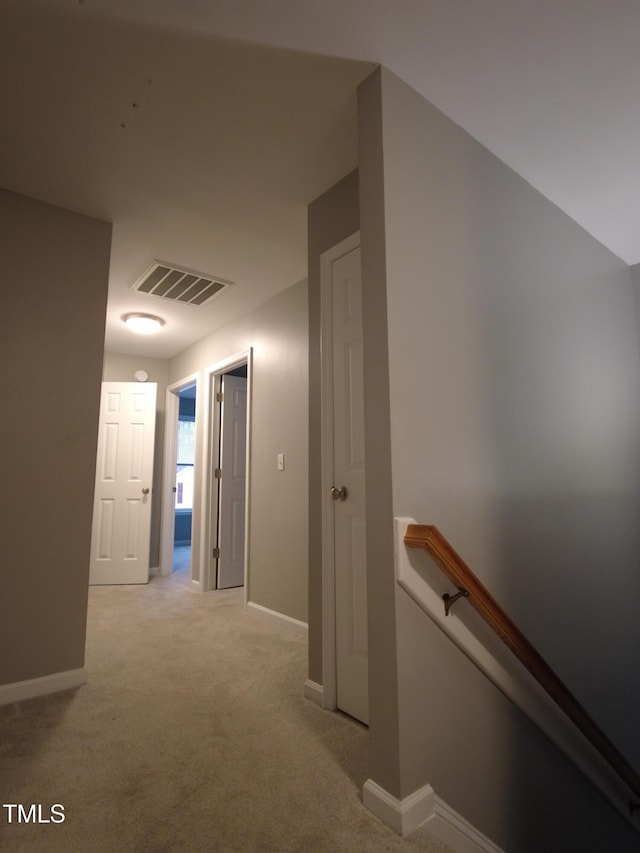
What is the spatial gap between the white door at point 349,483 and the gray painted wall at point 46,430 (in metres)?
1.32

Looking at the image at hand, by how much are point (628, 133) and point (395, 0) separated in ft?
4.23

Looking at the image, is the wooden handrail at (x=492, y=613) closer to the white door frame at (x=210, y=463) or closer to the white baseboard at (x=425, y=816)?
the white baseboard at (x=425, y=816)

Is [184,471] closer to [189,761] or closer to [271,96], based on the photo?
[189,761]

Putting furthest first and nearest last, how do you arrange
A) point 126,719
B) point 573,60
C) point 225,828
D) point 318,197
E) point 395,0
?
point 318,197 → point 126,719 → point 573,60 → point 395,0 → point 225,828

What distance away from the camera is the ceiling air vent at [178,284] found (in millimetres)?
3139

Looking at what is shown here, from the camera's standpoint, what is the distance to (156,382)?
5254mm

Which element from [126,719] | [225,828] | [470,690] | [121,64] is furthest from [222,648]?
[121,64]

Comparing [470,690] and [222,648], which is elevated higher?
[470,690]

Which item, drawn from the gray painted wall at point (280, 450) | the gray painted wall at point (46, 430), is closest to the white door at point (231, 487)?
the gray painted wall at point (280, 450)

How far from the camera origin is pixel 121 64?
162cm

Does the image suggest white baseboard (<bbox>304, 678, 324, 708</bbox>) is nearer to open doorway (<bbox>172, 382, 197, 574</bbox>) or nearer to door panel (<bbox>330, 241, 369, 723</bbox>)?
door panel (<bbox>330, 241, 369, 723</bbox>)

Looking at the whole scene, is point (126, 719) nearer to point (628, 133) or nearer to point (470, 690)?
point (470, 690)

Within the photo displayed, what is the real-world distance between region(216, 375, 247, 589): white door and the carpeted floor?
5.30 ft

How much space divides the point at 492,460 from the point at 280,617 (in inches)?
81.4
